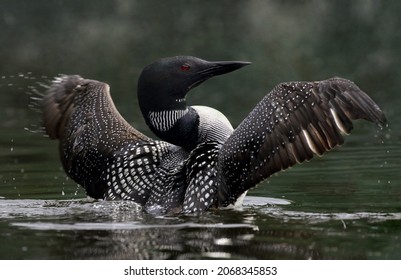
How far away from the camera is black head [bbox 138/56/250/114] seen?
22.3 feet

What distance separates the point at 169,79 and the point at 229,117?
15.0 ft

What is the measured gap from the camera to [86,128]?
7219 millimetres

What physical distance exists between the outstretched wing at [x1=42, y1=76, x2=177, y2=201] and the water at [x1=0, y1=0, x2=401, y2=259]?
7.6 inches

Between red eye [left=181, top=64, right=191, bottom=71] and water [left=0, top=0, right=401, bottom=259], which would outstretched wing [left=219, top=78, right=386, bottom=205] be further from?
red eye [left=181, top=64, right=191, bottom=71]

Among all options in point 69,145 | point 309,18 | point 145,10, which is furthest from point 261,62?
point 69,145

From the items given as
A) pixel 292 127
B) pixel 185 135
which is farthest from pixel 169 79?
pixel 292 127

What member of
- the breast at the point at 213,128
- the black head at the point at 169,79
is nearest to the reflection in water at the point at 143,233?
the breast at the point at 213,128

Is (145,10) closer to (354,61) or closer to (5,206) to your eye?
(354,61)

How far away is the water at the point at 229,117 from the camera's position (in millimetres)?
5605

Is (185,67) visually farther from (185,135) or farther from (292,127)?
(292,127)

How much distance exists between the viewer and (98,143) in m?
7.14

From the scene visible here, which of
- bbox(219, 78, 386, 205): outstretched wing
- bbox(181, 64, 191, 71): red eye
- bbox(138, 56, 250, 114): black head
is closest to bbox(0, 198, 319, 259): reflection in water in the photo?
bbox(219, 78, 386, 205): outstretched wing

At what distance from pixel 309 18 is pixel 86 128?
11.4m

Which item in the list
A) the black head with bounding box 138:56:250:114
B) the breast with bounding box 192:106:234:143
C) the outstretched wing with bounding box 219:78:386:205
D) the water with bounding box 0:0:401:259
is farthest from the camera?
the breast with bounding box 192:106:234:143
